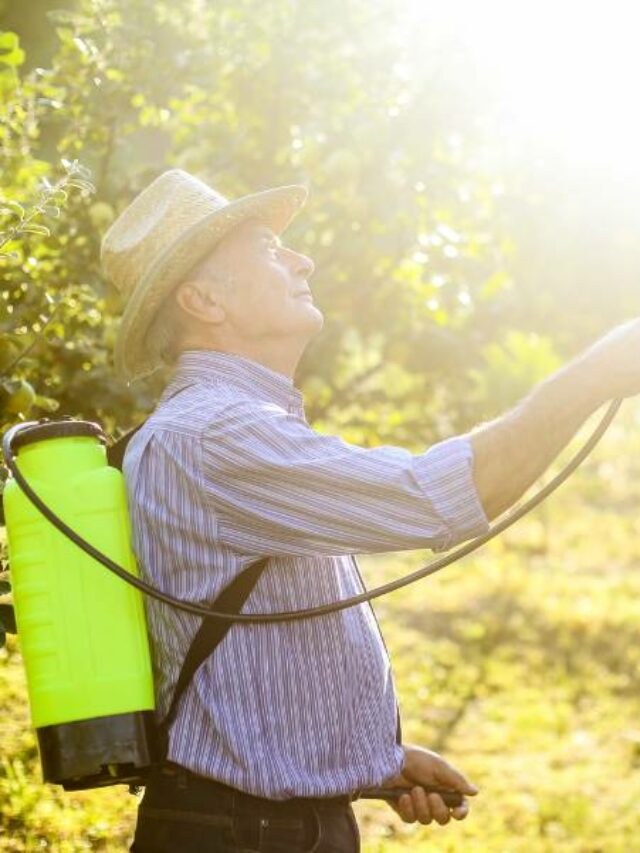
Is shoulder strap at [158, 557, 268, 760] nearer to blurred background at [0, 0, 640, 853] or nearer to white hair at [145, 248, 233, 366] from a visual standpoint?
white hair at [145, 248, 233, 366]

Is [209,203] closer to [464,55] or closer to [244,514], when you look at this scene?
[244,514]

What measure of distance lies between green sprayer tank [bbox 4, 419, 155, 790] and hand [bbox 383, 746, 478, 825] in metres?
0.60

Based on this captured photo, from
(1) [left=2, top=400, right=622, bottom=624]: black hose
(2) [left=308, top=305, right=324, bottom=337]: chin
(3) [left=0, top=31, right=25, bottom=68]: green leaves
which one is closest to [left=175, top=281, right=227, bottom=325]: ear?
(2) [left=308, top=305, right=324, bottom=337]: chin

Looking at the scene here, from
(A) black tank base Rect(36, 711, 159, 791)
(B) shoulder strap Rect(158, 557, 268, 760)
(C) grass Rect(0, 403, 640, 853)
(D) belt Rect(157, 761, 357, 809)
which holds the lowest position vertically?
(C) grass Rect(0, 403, 640, 853)

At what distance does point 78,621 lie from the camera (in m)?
2.40

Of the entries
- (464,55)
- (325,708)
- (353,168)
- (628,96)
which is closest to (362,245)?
(353,168)

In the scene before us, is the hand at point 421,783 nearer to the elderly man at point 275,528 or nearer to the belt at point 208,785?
the elderly man at point 275,528

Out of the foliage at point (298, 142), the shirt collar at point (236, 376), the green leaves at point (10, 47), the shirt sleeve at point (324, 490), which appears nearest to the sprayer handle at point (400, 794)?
the shirt sleeve at point (324, 490)

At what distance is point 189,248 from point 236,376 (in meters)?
0.27

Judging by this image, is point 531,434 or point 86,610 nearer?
point 531,434

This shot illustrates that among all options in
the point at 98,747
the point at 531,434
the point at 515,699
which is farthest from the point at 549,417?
the point at 515,699

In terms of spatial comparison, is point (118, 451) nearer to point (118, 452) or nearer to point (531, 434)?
point (118, 452)

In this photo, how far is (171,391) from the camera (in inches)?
105

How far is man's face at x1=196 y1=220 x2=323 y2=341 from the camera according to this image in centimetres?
272
